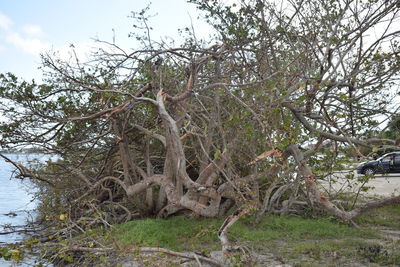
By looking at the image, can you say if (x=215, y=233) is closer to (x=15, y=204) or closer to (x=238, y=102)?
(x=238, y=102)

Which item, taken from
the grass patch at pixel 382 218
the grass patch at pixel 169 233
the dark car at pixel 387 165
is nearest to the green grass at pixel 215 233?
the grass patch at pixel 169 233

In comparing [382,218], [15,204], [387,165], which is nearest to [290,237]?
[382,218]

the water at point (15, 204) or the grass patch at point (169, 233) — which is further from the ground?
the water at point (15, 204)

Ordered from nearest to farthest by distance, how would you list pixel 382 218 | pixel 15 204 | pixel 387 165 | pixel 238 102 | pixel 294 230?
pixel 238 102, pixel 294 230, pixel 382 218, pixel 15 204, pixel 387 165

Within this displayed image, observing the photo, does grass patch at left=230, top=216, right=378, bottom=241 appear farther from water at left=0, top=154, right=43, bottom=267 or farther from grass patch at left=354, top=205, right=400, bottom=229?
water at left=0, top=154, right=43, bottom=267

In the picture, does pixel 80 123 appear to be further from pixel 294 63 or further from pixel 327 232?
pixel 327 232

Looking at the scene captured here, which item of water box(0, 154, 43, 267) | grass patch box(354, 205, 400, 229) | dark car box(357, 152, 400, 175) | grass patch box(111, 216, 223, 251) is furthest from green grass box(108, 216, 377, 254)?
dark car box(357, 152, 400, 175)

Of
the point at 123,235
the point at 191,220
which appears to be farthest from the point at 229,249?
the point at 191,220

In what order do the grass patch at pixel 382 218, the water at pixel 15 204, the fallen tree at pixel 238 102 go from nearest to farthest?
1. the fallen tree at pixel 238 102
2. the grass patch at pixel 382 218
3. the water at pixel 15 204

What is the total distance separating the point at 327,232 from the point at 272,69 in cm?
381

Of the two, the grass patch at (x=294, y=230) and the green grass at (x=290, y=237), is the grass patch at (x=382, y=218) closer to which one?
the green grass at (x=290, y=237)

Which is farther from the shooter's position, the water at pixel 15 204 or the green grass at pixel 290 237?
the water at pixel 15 204

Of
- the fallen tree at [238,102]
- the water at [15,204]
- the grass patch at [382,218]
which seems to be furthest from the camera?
the water at [15,204]

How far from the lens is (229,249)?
18.0ft
